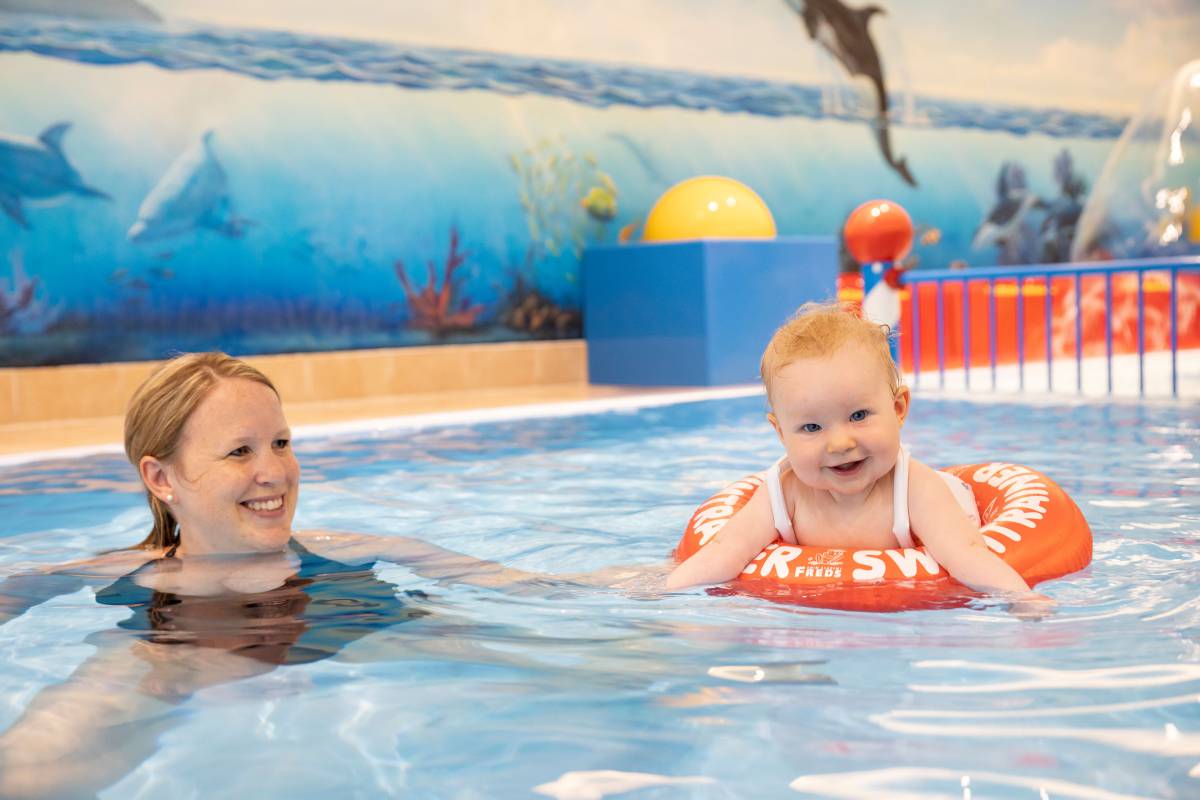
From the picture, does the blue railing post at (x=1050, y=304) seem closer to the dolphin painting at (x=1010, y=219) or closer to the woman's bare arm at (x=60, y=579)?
the dolphin painting at (x=1010, y=219)

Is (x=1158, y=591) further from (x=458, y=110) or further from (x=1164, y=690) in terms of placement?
(x=458, y=110)

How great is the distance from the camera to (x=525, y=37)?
9.91 metres

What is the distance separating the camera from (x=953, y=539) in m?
2.70

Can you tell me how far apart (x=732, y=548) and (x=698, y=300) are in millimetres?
6370

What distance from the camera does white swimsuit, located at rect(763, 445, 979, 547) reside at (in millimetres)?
2791

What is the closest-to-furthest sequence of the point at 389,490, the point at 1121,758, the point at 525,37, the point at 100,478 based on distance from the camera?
the point at 1121,758 < the point at 389,490 < the point at 100,478 < the point at 525,37

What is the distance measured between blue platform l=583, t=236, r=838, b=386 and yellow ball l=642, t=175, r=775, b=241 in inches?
7.6

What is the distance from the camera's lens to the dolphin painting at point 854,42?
11727 mm

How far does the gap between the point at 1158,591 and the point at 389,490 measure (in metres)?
2.73

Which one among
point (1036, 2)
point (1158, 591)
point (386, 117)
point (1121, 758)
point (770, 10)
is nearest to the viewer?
point (1121, 758)

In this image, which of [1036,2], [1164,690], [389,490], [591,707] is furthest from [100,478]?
[1036,2]

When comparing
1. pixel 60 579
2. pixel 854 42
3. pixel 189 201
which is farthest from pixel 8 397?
pixel 854 42

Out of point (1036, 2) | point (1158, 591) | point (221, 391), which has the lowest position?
point (1158, 591)

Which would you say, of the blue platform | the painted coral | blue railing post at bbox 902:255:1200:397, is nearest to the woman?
blue railing post at bbox 902:255:1200:397
